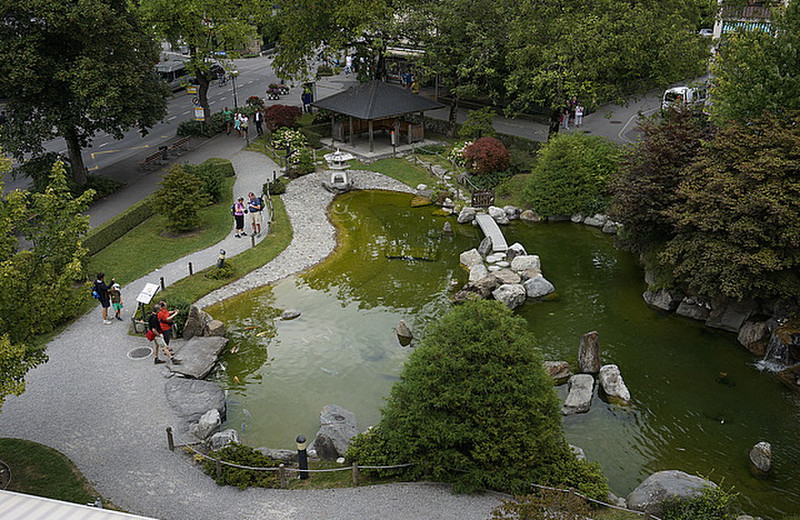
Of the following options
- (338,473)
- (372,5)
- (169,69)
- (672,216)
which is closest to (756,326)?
(672,216)

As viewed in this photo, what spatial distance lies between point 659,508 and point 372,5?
113ft

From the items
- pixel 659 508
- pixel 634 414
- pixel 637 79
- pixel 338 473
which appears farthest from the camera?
pixel 637 79

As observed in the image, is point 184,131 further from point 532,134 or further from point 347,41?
point 532,134

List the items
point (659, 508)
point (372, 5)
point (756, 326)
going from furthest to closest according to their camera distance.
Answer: point (372, 5)
point (756, 326)
point (659, 508)

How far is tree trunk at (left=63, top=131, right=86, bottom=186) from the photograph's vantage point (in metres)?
31.3

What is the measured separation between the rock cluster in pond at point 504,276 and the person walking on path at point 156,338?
10.1 m

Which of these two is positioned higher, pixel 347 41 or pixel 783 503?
pixel 347 41

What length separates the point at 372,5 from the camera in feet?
130

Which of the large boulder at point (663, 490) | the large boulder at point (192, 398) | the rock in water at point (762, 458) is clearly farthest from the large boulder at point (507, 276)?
the large boulder at point (192, 398)

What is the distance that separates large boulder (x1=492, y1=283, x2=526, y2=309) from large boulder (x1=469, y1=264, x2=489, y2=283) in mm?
1250

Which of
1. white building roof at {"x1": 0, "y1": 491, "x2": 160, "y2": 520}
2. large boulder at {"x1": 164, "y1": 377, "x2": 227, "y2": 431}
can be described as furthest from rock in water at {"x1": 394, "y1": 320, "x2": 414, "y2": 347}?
white building roof at {"x1": 0, "y1": 491, "x2": 160, "y2": 520}

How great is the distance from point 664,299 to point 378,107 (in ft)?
70.2

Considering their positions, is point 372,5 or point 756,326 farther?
point 372,5

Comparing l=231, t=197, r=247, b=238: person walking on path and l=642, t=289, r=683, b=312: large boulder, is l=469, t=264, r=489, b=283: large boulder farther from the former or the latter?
l=231, t=197, r=247, b=238: person walking on path
